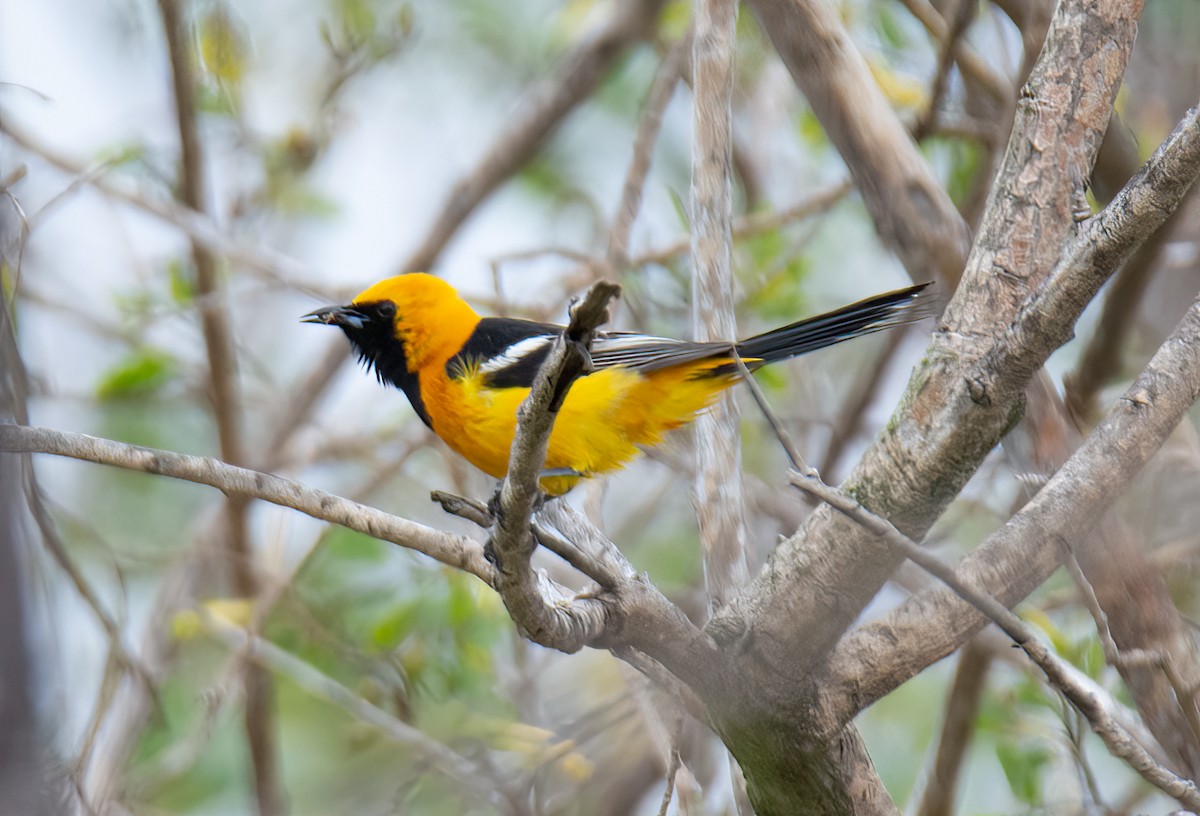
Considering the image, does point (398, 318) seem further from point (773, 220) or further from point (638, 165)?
point (773, 220)

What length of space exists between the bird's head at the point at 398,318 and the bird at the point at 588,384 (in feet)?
0.18

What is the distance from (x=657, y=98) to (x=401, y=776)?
2972 millimetres

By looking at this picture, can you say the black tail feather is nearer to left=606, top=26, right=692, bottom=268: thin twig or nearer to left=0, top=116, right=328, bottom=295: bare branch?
left=606, top=26, right=692, bottom=268: thin twig

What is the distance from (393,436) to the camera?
16.1 ft

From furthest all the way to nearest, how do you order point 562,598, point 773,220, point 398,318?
point 773,220
point 398,318
point 562,598

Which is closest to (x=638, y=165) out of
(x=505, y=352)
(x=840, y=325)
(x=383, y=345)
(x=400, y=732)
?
(x=505, y=352)

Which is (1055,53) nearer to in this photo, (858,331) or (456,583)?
(858,331)

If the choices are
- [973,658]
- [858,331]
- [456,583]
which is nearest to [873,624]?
[858,331]

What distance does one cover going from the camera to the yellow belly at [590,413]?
301 centimetres

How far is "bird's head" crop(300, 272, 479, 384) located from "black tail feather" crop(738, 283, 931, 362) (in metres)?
1.01

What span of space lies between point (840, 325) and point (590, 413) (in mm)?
729

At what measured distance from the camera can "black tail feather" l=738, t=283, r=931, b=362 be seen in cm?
257

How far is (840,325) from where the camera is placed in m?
2.72

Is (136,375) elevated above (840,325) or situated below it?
above
